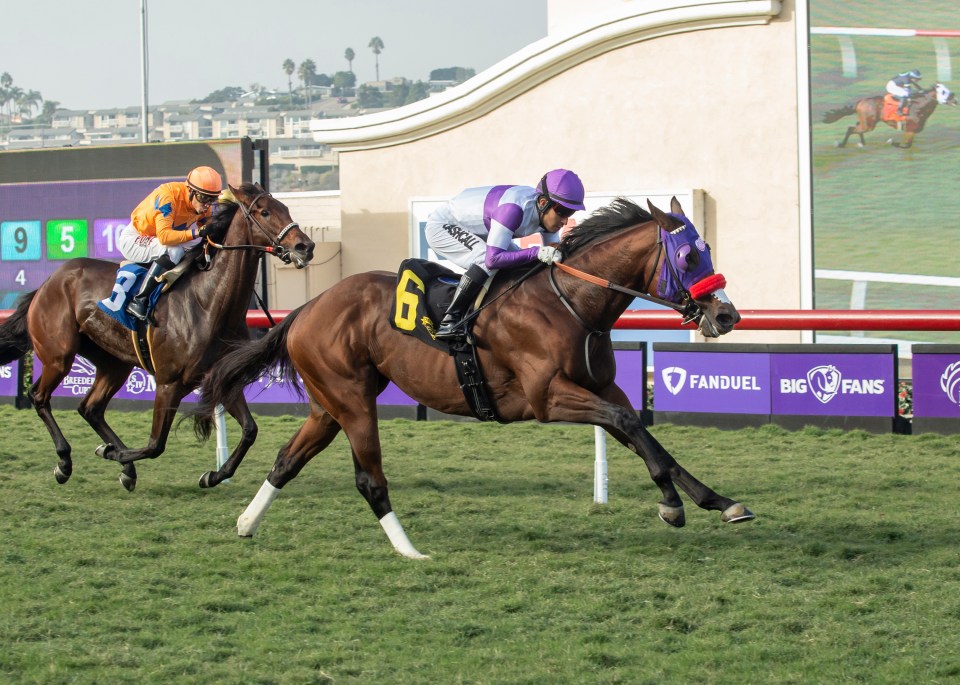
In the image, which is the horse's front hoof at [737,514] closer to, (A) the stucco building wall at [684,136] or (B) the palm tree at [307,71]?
(A) the stucco building wall at [684,136]

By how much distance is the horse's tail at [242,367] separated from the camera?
5898mm

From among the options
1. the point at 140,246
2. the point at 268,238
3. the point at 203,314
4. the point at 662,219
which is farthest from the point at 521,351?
the point at 140,246

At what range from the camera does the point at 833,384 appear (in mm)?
9055

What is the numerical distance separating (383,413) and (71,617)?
6155 millimetres

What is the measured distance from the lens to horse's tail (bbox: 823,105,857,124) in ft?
46.3

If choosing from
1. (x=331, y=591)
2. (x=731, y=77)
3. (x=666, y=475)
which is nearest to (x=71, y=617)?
(x=331, y=591)

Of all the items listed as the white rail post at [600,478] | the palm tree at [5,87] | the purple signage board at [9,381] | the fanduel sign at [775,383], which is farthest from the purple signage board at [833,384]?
the palm tree at [5,87]

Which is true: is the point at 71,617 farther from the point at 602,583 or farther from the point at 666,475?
the point at 666,475

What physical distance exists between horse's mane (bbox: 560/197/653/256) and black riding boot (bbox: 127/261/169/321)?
8.80 feet

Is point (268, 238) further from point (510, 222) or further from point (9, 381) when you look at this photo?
point (9, 381)

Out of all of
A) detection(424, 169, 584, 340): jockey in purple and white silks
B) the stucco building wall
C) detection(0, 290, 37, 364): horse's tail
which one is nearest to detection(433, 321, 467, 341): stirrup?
detection(424, 169, 584, 340): jockey in purple and white silks

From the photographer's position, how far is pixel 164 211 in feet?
23.1

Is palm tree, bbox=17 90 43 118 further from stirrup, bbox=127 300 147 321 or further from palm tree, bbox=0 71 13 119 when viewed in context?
stirrup, bbox=127 300 147 321

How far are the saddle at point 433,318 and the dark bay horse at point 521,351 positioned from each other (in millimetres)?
32
